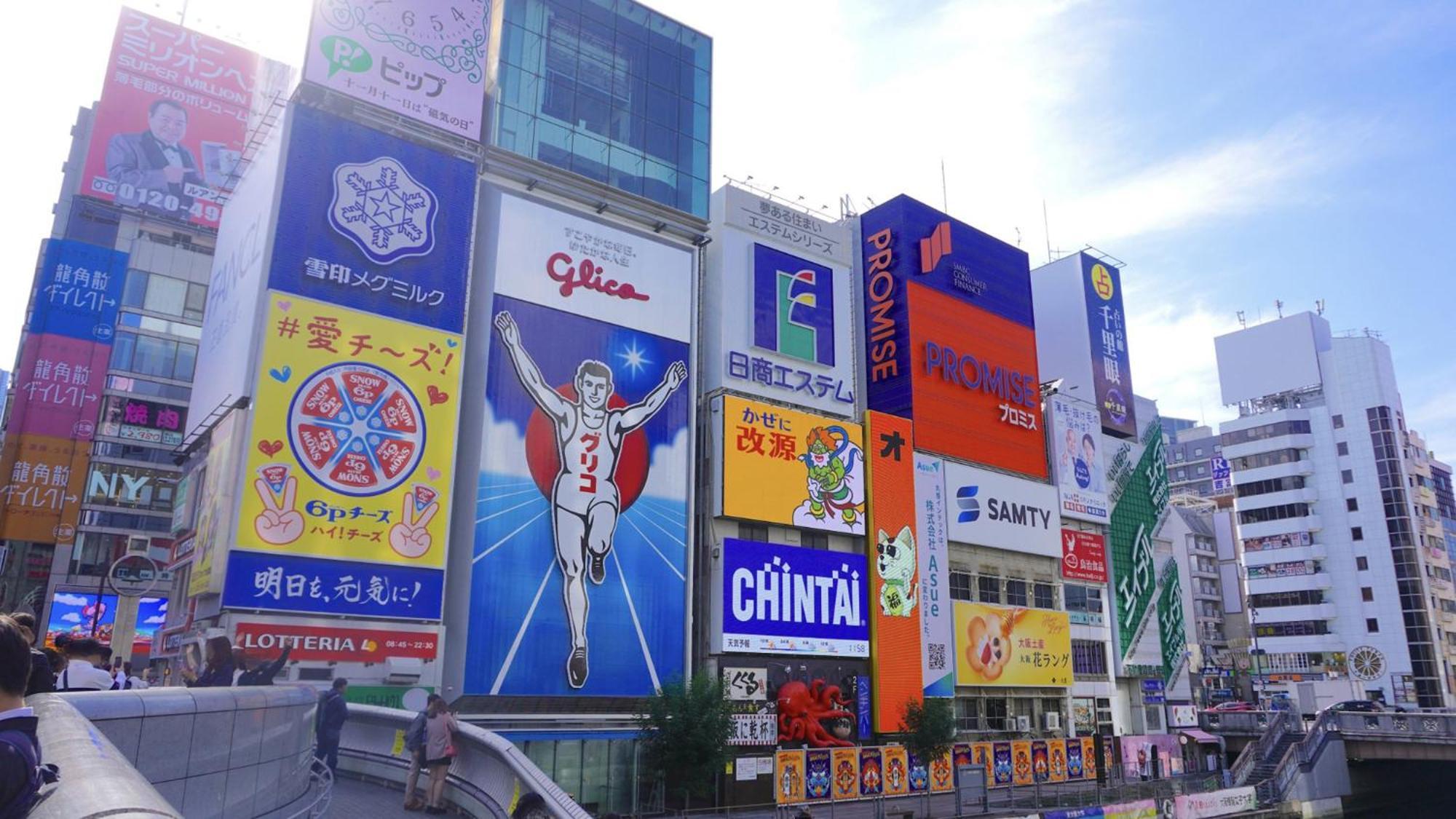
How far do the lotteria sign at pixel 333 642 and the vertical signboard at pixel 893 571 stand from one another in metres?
21.0

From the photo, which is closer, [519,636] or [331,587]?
[331,587]

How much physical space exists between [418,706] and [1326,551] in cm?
9216

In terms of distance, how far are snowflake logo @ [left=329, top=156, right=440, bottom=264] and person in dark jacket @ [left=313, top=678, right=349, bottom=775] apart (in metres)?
22.0

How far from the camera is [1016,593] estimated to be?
2237 inches

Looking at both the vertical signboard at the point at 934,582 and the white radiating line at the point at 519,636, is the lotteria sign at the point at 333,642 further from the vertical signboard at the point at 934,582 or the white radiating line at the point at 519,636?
the vertical signboard at the point at 934,582

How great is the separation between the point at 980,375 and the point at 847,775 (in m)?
26.5

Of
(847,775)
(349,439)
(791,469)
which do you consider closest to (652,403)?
(791,469)

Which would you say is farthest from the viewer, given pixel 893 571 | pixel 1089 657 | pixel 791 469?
pixel 1089 657

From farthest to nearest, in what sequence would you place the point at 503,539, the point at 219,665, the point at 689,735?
1. the point at 503,539
2. the point at 689,735
3. the point at 219,665

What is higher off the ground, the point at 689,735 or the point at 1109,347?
the point at 1109,347

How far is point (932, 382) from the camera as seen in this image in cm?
5612

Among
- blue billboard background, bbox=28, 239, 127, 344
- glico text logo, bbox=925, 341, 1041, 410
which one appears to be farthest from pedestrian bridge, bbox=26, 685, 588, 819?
blue billboard background, bbox=28, 239, 127, 344

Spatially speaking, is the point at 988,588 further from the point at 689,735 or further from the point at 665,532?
the point at 689,735

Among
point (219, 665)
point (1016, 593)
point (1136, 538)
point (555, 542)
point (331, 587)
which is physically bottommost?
point (219, 665)
